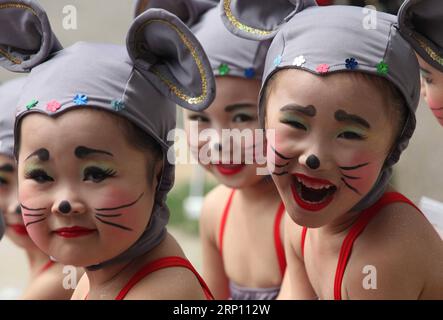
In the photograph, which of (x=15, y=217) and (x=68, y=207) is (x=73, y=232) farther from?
(x=15, y=217)

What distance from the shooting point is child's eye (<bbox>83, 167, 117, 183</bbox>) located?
1.40 m

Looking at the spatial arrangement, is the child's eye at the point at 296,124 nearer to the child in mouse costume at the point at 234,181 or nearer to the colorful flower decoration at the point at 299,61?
the colorful flower decoration at the point at 299,61

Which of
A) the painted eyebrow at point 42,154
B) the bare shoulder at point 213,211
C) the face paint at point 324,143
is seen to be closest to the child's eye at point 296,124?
the face paint at point 324,143

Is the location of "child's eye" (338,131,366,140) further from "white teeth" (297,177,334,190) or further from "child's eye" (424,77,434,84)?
"child's eye" (424,77,434,84)

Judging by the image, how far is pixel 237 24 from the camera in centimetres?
154

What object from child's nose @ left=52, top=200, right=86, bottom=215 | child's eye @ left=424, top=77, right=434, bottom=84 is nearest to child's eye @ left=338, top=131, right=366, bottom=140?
child's eye @ left=424, top=77, right=434, bottom=84

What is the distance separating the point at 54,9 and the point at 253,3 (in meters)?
0.77

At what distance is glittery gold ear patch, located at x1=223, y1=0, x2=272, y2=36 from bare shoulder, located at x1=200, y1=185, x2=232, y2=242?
65 centimetres

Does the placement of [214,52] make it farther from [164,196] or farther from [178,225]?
[178,225]

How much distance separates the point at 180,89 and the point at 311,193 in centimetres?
30

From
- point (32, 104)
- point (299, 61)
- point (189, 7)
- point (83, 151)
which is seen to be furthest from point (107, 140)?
point (189, 7)

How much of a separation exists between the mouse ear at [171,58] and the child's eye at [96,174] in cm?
18

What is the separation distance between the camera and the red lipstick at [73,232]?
1415 millimetres

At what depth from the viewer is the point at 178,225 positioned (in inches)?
122
